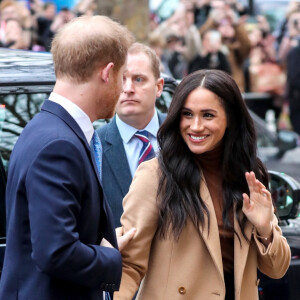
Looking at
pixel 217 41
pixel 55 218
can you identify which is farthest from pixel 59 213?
pixel 217 41

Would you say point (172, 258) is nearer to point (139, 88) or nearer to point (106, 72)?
Answer: point (106, 72)

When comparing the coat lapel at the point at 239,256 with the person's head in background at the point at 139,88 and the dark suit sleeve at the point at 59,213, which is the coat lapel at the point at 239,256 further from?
the person's head in background at the point at 139,88

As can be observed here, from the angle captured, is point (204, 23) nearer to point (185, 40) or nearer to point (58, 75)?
point (185, 40)

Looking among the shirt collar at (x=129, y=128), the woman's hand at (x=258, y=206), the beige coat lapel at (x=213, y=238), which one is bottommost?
the shirt collar at (x=129, y=128)

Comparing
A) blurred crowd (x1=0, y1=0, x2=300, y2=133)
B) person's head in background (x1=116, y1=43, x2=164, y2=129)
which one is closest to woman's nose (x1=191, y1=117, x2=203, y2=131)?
person's head in background (x1=116, y1=43, x2=164, y2=129)

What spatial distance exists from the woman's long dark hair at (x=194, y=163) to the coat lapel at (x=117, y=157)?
0.58m

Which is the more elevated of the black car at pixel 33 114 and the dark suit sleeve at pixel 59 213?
the dark suit sleeve at pixel 59 213

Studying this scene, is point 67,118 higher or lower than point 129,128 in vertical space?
higher

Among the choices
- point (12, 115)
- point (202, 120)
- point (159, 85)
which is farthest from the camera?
point (159, 85)

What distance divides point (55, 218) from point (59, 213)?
19mm

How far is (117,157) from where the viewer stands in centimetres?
395

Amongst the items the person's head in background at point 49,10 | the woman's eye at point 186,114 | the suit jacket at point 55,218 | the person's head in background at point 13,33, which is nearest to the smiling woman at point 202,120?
the woman's eye at point 186,114

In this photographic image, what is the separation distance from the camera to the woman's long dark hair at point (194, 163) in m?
3.16

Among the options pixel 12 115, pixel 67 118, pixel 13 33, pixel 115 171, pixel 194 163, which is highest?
pixel 67 118
